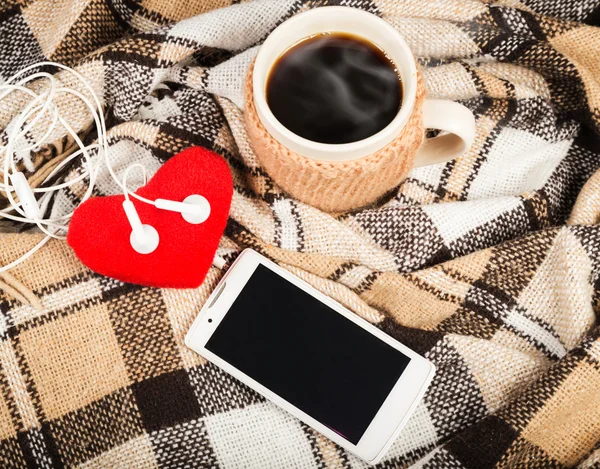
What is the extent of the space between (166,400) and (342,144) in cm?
31

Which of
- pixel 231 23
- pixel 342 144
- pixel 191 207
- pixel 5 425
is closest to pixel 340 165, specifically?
pixel 342 144

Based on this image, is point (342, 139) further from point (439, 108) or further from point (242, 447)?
point (242, 447)

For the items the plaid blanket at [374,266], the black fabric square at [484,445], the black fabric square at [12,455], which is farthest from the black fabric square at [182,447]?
the black fabric square at [484,445]

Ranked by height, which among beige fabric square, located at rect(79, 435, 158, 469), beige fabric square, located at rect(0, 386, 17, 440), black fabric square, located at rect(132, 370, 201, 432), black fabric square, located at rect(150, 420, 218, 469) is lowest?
beige fabric square, located at rect(0, 386, 17, 440)

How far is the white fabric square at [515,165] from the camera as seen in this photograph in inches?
25.5

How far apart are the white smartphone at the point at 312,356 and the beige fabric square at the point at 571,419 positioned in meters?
0.11

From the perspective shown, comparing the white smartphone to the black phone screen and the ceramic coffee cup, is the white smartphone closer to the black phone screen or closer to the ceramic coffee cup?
the black phone screen

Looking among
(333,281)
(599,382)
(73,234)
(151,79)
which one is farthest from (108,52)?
(599,382)

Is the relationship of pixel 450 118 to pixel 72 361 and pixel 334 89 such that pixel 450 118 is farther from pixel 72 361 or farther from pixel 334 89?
pixel 72 361

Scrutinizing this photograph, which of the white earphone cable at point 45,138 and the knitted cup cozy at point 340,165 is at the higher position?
the knitted cup cozy at point 340,165

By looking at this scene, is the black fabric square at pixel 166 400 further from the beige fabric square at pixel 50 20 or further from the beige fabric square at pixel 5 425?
the beige fabric square at pixel 50 20

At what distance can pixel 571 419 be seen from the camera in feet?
1.89

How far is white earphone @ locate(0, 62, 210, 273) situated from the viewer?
531 mm

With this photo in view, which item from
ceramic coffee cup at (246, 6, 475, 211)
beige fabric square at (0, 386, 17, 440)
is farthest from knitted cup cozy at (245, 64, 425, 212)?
beige fabric square at (0, 386, 17, 440)
